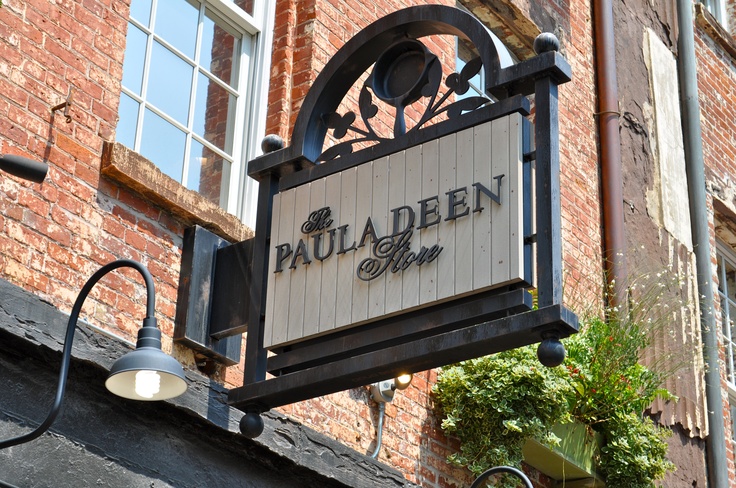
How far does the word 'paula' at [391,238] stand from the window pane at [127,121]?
123cm

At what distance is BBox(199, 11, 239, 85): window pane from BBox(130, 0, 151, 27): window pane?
1.37 ft

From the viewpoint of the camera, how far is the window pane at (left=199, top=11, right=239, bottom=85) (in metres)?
6.79

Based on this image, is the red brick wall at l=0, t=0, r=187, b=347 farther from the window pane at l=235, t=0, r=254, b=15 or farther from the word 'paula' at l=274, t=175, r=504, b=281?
the window pane at l=235, t=0, r=254, b=15

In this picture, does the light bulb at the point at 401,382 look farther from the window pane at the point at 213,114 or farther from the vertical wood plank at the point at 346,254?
the vertical wood plank at the point at 346,254

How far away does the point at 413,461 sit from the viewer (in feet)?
22.2

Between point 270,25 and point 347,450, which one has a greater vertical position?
point 270,25

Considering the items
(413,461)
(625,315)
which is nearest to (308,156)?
(413,461)

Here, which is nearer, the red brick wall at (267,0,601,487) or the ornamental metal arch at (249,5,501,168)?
the ornamental metal arch at (249,5,501,168)

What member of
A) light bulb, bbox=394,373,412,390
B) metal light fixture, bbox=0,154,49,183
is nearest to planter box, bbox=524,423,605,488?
light bulb, bbox=394,373,412,390

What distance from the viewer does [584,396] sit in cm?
761

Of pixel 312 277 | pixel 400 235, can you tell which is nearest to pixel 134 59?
pixel 312 277

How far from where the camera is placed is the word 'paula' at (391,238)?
4785 millimetres

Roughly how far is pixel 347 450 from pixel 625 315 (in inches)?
110

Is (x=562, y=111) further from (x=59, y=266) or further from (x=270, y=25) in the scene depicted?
(x=59, y=266)
